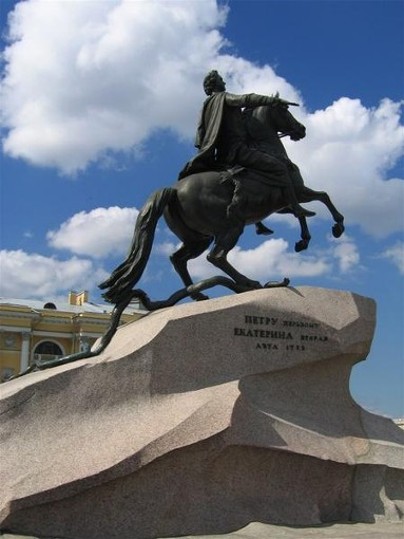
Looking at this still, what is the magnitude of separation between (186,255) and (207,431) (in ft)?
10.8

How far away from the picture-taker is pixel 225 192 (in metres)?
8.93

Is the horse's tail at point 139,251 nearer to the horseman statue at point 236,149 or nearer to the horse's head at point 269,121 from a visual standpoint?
the horseman statue at point 236,149

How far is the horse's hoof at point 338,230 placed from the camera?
9719 millimetres

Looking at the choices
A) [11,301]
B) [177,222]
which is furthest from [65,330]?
[177,222]

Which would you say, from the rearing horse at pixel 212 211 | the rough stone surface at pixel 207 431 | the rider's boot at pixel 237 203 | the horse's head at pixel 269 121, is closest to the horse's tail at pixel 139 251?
the rearing horse at pixel 212 211

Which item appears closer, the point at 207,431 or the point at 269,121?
the point at 207,431

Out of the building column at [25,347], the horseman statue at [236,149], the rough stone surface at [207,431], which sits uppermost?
the building column at [25,347]

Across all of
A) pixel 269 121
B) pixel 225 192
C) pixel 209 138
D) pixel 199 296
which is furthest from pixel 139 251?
pixel 269 121

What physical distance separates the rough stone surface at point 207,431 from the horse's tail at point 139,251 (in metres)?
0.48

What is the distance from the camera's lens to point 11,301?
2247 inches

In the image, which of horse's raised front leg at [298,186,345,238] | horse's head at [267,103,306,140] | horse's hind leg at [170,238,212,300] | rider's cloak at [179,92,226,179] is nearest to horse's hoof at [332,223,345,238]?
horse's raised front leg at [298,186,345,238]

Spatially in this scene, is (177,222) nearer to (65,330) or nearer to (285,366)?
(285,366)

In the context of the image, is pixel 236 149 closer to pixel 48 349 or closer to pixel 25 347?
pixel 25 347

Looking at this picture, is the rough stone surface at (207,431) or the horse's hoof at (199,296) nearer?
the rough stone surface at (207,431)
